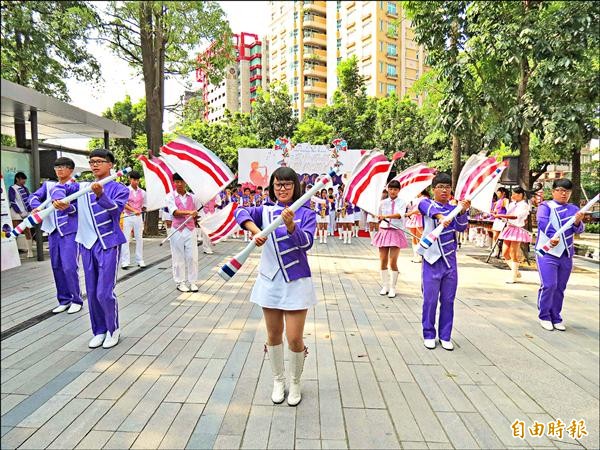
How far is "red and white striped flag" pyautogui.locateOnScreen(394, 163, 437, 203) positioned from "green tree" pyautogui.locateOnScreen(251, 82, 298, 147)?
21476 mm

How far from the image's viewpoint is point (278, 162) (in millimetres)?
16844

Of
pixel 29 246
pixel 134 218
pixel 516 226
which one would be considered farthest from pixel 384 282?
pixel 29 246

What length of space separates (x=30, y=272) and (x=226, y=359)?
6.20 meters

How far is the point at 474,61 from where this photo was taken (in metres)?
7.70

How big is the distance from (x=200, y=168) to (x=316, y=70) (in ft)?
183

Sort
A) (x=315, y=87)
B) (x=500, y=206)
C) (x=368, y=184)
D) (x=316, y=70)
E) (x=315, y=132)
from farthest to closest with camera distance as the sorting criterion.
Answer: (x=315, y=87) < (x=316, y=70) < (x=315, y=132) < (x=500, y=206) < (x=368, y=184)

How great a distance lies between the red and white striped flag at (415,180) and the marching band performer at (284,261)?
10.4 ft

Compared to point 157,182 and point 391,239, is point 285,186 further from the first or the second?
point 391,239

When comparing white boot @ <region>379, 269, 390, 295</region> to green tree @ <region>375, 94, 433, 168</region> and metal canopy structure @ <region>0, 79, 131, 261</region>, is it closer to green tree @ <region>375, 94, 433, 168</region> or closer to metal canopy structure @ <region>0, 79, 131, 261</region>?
metal canopy structure @ <region>0, 79, 131, 261</region>

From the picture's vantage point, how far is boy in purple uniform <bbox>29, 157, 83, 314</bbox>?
4.89m

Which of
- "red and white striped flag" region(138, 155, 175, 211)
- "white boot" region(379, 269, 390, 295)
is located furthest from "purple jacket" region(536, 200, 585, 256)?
"red and white striped flag" region(138, 155, 175, 211)

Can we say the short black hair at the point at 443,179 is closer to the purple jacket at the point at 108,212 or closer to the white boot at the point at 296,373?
the white boot at the point at 296,373

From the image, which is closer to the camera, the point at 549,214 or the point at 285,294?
the point at 285,294

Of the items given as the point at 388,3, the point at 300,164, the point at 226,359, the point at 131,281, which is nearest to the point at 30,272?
the point at 131,281
